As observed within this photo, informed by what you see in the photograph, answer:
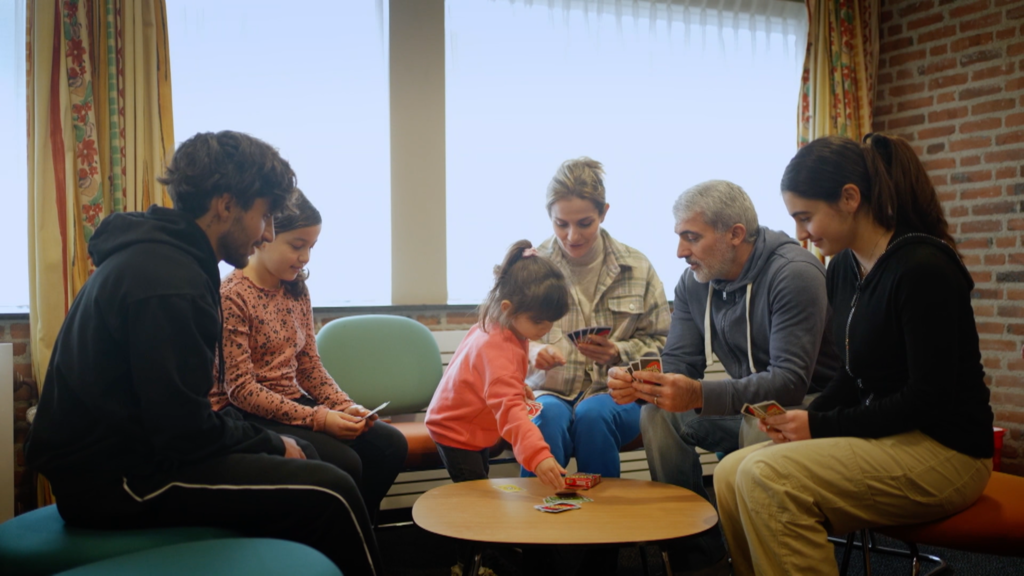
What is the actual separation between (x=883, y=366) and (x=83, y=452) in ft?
6.24

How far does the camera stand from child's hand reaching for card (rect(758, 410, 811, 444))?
1972mm

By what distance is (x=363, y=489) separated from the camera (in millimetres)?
2562

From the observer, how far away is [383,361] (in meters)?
3.18

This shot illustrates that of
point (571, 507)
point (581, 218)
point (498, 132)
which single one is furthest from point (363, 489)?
point (498, 132)

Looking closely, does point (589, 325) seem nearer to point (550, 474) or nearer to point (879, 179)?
point (550, 474)

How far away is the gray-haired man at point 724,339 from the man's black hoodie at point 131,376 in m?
1.32

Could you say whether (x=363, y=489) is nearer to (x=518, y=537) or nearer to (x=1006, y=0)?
(x=518, y=537)

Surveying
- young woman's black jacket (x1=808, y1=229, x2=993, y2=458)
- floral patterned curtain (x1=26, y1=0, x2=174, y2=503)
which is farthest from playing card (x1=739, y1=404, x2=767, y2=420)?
floral patterned curtain (x1=26, y1=0, x2=174, y2=503)

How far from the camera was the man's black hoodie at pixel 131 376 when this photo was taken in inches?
61.8

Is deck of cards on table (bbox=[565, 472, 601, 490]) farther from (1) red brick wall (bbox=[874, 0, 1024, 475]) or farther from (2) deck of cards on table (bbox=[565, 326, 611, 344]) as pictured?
(1) red brick wall (bbox=[874, 0, 1024, 475])

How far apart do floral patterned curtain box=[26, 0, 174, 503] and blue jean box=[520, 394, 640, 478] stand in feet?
6.20

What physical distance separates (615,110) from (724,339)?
2.04 metres

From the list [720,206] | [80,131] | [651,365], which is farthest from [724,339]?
[80,131]

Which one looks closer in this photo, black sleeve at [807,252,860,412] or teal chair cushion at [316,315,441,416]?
black sleeve at [807,252,860,412]
